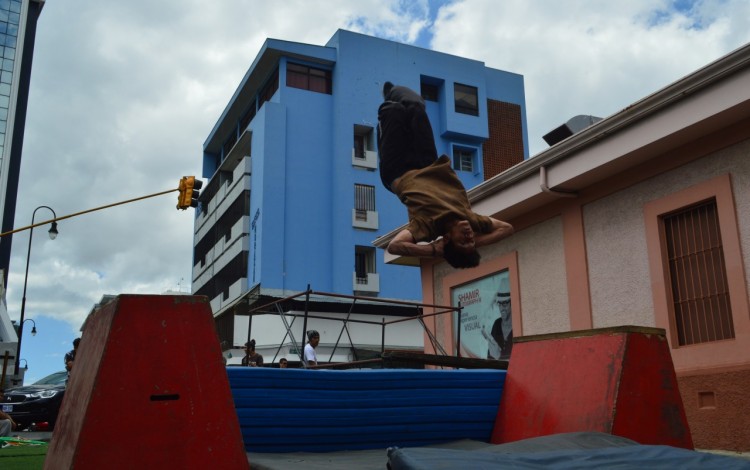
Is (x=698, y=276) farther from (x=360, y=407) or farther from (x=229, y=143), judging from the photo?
(x=229, y=143)

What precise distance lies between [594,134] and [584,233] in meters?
1.76

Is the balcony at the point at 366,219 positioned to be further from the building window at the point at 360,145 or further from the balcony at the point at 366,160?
the building window at the point at 360,145

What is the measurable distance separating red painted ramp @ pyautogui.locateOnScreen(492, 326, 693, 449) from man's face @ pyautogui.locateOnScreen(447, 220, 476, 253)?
1646 mm

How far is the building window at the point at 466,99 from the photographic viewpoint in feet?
109

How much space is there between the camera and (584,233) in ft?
36.4

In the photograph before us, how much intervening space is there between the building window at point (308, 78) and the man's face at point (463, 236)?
2724cm

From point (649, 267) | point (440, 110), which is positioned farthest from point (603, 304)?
point (440, 110)

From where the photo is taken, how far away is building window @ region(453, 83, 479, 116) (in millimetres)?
33312

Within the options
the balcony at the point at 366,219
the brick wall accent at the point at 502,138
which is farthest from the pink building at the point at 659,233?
the brick wall accent at the point at 502,138

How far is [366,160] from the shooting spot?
31719mm

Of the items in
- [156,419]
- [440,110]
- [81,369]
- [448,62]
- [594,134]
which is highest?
[448,62]

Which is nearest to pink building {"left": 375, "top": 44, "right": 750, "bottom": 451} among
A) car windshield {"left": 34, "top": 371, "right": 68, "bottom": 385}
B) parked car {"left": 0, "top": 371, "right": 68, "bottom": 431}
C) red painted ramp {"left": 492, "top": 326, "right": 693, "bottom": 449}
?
red painted ramp {"left": 492, "top": 326, "right": 693, "bottom": 449}

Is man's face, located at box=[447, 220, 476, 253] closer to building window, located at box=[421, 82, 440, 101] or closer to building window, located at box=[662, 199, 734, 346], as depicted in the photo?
building window, located at box=[662, 199, 734, 346]

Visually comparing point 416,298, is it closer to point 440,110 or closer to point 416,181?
point 440,110
